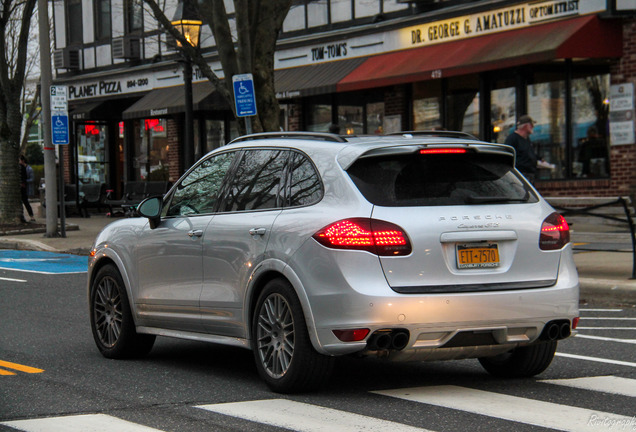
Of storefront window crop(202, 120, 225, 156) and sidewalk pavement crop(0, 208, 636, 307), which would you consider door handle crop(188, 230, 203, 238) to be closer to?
sidewalk pavement crop(0, 208, 636, 307)

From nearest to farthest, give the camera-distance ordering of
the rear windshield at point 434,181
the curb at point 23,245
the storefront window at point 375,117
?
the rear windshield at point 434,181, the curb at point 23,245, the storefront window at point 375,117

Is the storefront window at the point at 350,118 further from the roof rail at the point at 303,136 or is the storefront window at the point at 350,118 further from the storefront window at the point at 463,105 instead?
the roof rail at the point at 303,136

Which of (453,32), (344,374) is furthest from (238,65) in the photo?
(344,374)

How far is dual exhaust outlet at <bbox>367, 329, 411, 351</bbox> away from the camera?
631 cm

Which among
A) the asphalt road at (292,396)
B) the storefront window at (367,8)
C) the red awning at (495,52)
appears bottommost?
the asphalt road at (292,396)

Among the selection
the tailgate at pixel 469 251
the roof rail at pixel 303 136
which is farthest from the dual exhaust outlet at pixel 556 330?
the roof rail at pixel 303 136

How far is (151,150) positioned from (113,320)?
86.1 ft

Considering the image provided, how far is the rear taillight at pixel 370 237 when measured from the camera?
637 centimetres

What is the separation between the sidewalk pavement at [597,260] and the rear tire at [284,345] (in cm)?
627

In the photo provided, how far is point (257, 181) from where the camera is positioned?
7.47 meters

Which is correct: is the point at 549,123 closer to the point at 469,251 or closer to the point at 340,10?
the point at 340,10

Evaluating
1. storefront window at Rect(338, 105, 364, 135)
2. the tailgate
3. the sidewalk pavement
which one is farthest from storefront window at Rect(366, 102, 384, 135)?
the tailgate

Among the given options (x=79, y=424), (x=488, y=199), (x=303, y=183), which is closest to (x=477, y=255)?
(x=488, y=199)

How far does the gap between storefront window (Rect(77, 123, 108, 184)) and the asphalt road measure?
27.5 meters
